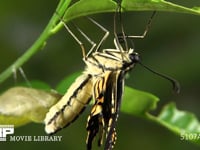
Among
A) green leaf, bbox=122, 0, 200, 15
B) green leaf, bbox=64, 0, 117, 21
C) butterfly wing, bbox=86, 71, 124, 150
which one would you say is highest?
green leaf, bbox=64, 0, 117, 21

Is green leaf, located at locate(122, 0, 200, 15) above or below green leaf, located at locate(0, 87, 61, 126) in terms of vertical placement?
above

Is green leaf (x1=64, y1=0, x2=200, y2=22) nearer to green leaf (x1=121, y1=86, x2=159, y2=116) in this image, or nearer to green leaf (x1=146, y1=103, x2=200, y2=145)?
green leaf (x1=121, y1=86, x2=159, y2=116)

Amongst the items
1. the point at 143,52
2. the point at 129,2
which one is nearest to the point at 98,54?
the point at 129,2

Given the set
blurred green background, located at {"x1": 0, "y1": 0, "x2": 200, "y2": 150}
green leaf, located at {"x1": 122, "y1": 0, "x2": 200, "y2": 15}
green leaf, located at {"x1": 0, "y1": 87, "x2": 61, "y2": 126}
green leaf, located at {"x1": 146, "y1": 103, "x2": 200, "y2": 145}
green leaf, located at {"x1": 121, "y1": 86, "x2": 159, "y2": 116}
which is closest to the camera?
→ green leaf, located at {"x1": 122, "y1": 0, "x2": 200, "y2": 15}

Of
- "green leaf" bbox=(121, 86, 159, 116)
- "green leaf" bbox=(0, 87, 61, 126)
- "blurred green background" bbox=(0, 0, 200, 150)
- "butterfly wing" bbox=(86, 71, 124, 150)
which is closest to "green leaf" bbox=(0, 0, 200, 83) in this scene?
"green leaf" bbox=(0, 87, 61, 126)

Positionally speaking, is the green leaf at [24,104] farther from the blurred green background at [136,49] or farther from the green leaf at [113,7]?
the blurred green background at [136,49]

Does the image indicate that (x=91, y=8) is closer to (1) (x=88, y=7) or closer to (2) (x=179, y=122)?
(1) (x=88, y=7)
